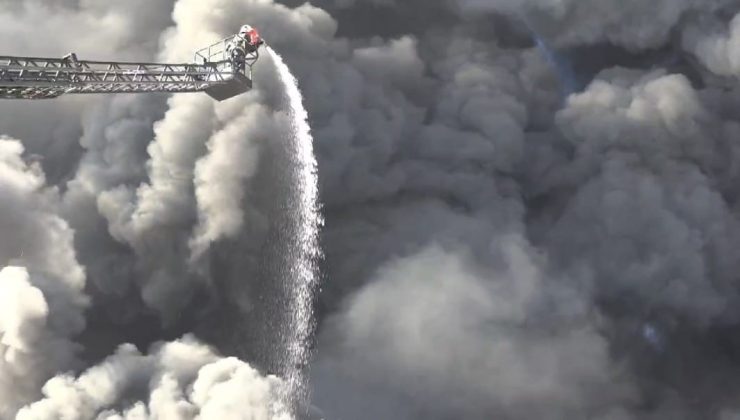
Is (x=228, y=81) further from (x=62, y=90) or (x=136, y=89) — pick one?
(x=62, y=90)

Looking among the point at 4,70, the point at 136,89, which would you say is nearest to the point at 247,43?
the point at 136,89

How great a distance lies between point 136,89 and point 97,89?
16.9ft

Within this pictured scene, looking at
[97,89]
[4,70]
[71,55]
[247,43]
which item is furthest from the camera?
[247,43]

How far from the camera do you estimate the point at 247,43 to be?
84.2 metres

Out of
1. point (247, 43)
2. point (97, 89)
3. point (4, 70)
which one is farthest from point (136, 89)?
point (4, 70)

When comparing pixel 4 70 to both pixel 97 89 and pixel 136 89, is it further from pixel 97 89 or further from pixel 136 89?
pixel 136 89

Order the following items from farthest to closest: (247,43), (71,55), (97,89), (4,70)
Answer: (247,43), (97,89), (71,55), (4,70)

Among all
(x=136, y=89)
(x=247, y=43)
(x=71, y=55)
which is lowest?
(x=71, y=55)

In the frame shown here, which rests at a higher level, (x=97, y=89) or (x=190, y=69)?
(x=190, y=69)

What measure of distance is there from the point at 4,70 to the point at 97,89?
37.9ft

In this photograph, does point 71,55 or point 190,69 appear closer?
point 71,55

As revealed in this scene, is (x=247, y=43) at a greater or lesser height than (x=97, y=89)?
greater

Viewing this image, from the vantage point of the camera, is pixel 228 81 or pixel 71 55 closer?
pixel 71 55

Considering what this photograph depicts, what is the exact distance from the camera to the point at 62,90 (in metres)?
73.5
